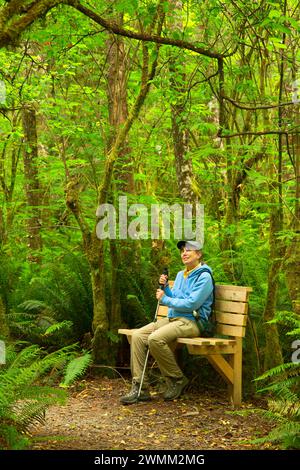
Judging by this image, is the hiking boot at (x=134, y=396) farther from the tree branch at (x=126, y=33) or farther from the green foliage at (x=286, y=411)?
the tree branch at (x=126, y=33)

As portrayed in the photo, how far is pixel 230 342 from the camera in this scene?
6441mm

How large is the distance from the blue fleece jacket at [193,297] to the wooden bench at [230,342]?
0.20 metres

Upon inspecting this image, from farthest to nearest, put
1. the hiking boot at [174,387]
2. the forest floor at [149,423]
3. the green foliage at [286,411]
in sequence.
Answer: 1. the hiking boot at [174,387]
2. the forest floor at [149,423]
3. the green foliage at [286,411]

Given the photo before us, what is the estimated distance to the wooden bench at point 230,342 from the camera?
632cm

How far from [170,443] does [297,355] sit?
6.45 feet

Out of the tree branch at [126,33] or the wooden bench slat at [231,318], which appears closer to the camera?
the tree branch at [126,33]

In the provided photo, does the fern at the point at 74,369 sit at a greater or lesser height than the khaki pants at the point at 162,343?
lesser

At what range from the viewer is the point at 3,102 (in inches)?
327

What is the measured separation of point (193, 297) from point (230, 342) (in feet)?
1.86

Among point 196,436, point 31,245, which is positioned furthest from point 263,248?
point 31,245

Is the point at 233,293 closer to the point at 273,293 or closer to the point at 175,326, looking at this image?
the point at 273,293

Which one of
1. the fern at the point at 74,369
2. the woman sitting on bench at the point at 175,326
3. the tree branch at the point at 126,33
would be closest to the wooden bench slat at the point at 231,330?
the woman sitting on bench at the point at 175,326

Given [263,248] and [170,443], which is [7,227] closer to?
[263,248]

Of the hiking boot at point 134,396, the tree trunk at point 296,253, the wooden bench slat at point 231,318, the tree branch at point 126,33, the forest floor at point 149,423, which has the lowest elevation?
the forest floor at point 149,423
